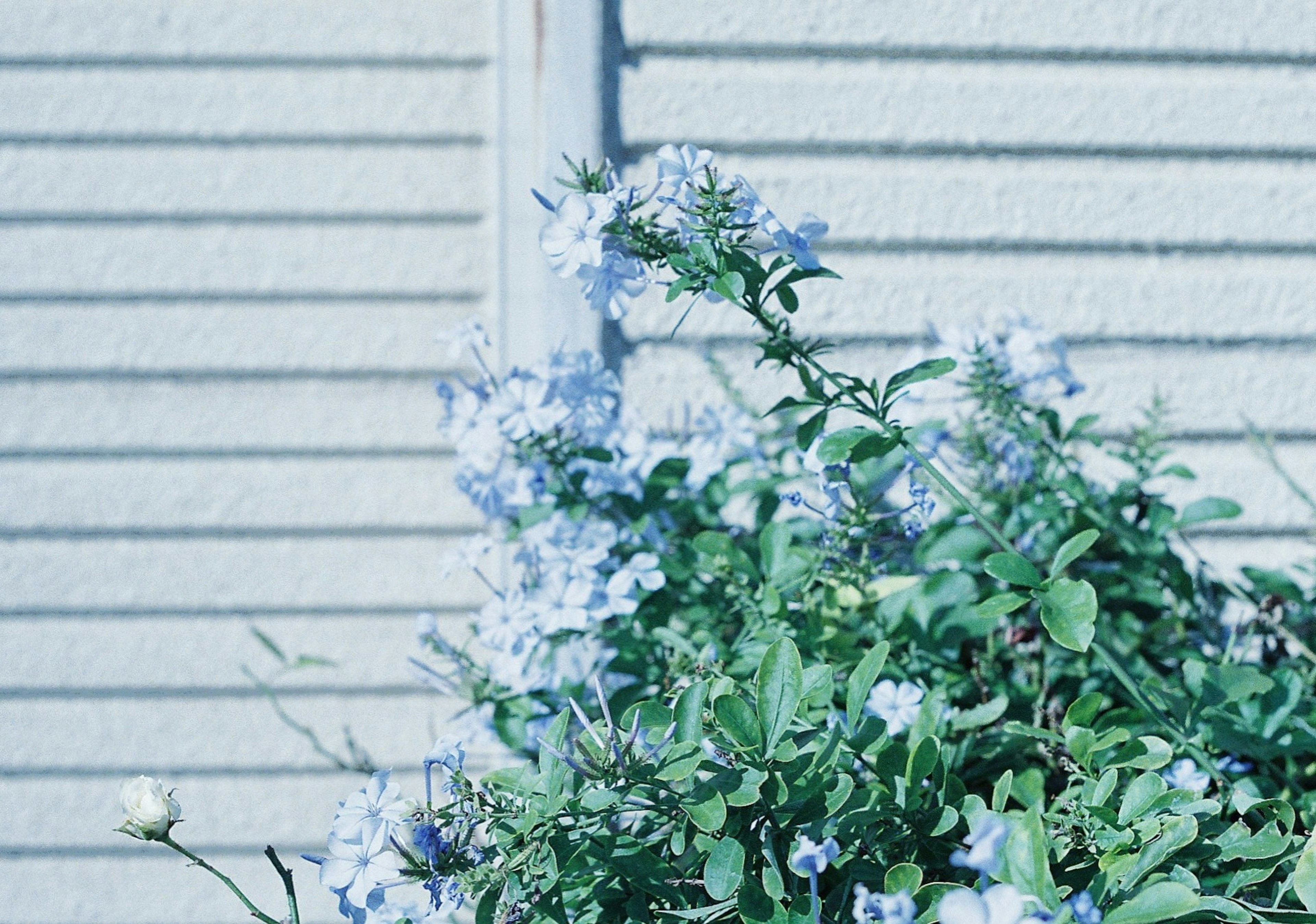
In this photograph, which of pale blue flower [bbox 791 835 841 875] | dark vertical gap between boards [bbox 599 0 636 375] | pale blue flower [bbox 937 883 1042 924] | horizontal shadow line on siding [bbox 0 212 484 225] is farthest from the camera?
horizontal shadow line on siding [bbox 0 212 484 225]

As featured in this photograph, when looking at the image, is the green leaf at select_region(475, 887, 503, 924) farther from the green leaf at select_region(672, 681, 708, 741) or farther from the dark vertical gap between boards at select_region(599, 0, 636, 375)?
the dark vertical gap between boards at select_region(599, 0, 636, 375)

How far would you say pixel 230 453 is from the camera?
1631mm

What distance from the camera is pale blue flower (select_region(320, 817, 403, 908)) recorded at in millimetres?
692

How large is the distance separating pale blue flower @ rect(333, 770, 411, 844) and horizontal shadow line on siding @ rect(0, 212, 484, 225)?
1.09 m

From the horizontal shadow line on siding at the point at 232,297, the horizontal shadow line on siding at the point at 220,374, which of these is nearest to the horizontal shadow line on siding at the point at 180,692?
the horizontal shadow line on siding at the point at 220,374

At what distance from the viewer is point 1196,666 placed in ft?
3.06

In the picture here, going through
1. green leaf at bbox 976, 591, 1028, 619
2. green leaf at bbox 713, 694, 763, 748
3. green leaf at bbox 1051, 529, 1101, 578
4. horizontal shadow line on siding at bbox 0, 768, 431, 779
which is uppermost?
green leaf at bbox 1051, 529, 1101, 578

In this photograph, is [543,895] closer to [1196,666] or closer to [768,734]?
[768,734]

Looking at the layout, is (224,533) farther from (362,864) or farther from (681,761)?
(681,761)

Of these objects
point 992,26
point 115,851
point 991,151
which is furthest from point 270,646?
point 992,26

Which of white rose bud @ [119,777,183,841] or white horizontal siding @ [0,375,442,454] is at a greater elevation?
white horizontal siding @ [0,375,442,454]

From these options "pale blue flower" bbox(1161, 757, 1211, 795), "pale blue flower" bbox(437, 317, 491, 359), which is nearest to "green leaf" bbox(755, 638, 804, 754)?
"pale blue flower" bbox(1161, 757, 1211, 795)

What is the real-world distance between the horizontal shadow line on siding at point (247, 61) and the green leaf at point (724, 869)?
1319 millimetres

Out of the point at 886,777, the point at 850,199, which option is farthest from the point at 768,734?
the point at 850,199
